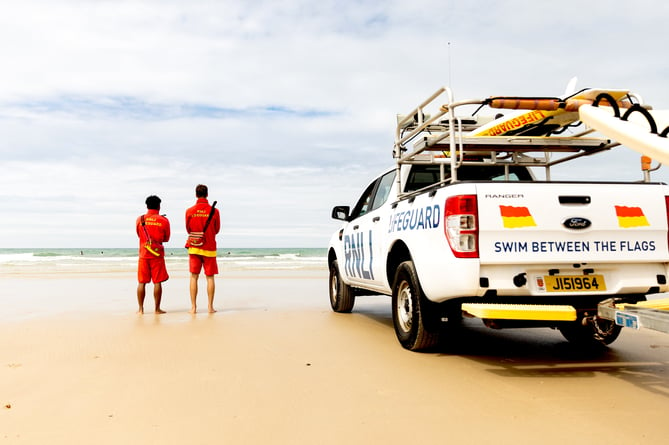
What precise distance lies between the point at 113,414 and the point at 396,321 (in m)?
2.87

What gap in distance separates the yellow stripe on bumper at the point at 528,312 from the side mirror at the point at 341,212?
4165 mm

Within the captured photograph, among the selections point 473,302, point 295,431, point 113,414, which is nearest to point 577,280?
point 473,302

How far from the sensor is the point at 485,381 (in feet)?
13.4

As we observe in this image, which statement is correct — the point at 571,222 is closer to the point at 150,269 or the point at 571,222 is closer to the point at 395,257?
the point at 395,257

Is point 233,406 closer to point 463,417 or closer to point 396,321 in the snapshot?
point 463,417

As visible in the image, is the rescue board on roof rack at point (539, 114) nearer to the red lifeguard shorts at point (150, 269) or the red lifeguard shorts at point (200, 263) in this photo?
the red lifeguard shorts at point (200, 263)

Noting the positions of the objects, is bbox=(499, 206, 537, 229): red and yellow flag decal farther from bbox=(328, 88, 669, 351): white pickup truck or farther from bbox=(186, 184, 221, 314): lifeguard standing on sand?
bbox=(186, 184, 221, 314): lifeguard standing on sand

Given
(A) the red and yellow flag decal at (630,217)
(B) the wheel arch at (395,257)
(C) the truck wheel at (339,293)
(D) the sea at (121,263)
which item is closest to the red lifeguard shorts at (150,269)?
(C) the truck wheel at (339,293)

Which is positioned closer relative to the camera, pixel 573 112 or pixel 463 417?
pixel 463 417

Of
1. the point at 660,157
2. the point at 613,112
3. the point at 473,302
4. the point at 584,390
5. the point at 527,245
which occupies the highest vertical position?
the point at 613,112

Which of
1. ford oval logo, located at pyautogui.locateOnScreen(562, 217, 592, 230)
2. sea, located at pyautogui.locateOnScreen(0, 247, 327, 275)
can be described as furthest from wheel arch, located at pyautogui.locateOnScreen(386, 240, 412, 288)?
sea, located at pyautogui.locateOnScreen(0, 247, 327, 275)

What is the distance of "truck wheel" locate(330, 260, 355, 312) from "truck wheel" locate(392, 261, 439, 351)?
8.87 ft

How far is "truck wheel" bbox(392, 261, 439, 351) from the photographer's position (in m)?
4.81

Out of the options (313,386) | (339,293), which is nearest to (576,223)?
(313,386)
